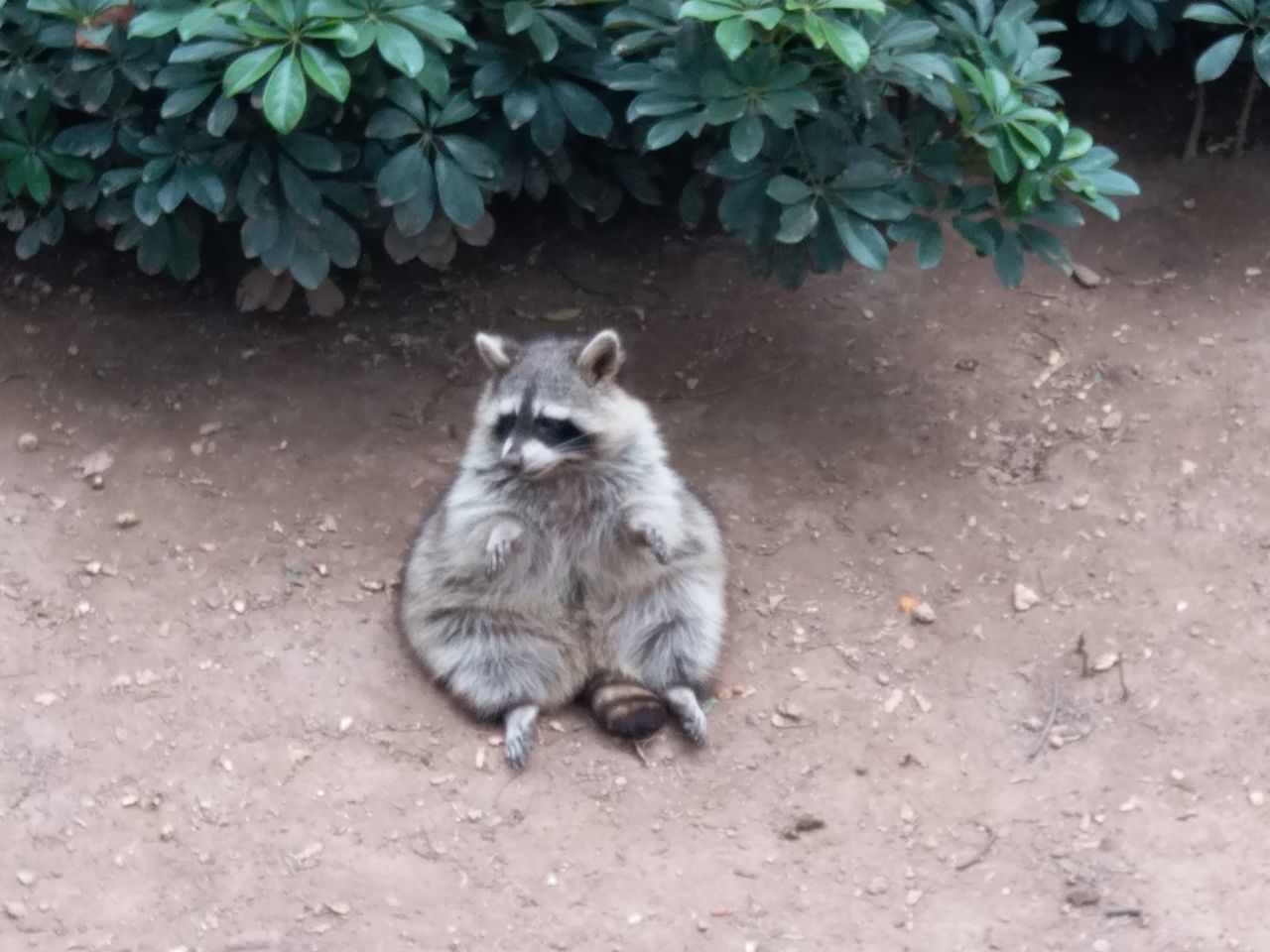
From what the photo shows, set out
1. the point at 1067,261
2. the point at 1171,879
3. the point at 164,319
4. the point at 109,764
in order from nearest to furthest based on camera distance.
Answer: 1. the point at 1171,879
2. the point at 109,764
3. the point at 1067,261
4. the point at 164,319

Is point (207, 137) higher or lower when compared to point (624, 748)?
higher

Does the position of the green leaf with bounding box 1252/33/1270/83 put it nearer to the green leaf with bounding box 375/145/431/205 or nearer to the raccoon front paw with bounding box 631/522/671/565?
the raccoon front paw with bounding box 631/522/671/565

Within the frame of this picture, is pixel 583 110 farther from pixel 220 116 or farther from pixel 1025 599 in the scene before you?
pixel 1025 599

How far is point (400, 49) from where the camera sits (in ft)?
12.4

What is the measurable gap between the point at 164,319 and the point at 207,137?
98 centimetres

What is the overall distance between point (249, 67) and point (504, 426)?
1142mm

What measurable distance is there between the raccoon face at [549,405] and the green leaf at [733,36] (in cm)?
81

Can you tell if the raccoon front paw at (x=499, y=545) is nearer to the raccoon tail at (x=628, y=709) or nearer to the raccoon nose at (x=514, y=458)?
the raccoon nose at (x=514, y=458)

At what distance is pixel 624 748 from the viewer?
391 centimetres

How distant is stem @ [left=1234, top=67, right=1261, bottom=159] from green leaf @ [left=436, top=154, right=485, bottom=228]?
2.96 m

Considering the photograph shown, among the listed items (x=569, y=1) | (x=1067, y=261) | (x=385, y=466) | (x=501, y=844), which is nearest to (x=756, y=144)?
(x=569, y=1)

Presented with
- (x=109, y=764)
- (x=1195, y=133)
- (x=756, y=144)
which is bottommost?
(x=109, y=764)

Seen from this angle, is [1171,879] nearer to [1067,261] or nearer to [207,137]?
[1067,261]

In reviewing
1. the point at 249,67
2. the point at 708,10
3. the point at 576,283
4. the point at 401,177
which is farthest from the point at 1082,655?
the point at 249,67
